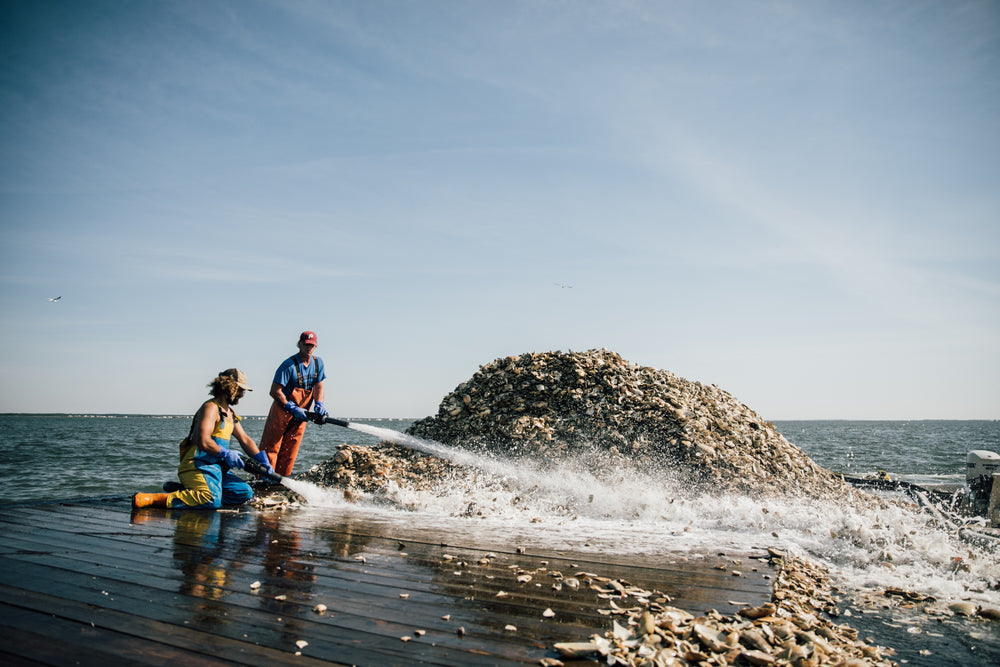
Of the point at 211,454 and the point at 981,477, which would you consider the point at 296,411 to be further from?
the point at 981,477

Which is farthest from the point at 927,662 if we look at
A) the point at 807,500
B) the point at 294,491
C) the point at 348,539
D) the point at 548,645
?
the point at 294,491

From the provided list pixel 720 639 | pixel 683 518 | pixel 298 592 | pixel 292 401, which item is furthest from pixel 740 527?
pixel 292 401

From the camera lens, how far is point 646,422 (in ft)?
36.7

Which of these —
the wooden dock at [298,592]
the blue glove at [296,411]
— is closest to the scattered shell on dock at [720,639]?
the wooden dock at [298,592]

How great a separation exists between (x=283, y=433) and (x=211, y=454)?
93.1 inches

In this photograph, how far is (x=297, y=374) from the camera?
32.2 feet

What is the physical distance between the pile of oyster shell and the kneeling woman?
4.92 m

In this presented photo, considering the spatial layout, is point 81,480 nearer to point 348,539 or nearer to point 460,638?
point 348,539

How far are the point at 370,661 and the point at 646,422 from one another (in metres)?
8.80

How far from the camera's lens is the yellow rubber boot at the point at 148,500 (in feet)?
24.4

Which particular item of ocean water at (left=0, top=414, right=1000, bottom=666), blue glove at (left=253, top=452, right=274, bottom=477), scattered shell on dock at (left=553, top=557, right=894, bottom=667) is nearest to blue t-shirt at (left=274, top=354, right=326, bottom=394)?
blue glove at (left=253, top=452, right=274, bottom=477)

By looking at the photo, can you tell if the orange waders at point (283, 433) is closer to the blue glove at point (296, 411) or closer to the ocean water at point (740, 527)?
the blue glove at point (296, 411)

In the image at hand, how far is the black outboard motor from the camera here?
35.4ft

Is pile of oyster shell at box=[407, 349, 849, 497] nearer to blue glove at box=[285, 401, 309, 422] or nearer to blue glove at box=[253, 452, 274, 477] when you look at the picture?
blue glove at box=[285, 401, 309, 422]
